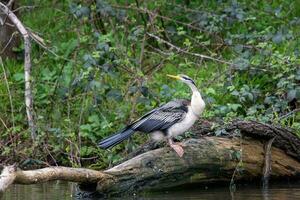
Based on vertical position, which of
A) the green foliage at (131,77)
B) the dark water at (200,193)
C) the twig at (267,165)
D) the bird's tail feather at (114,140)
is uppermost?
the green foliage at (131,77)

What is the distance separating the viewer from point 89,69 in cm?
968

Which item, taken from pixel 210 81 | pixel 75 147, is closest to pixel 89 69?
pixel 75 147

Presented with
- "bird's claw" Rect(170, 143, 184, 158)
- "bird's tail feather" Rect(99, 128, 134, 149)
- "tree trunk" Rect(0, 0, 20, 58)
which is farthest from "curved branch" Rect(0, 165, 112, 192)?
"tree trunk" Rect(0, 0, 20, 58)

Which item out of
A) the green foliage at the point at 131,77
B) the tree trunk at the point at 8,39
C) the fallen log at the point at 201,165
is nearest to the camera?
the fallen log at the point at 201,165

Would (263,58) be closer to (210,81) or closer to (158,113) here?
(210,81)

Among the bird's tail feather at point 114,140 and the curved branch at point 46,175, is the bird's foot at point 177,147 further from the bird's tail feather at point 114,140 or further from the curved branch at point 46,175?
the curved branch at point 46,175

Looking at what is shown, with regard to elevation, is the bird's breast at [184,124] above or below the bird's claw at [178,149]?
above

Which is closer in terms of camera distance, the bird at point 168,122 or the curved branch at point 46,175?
the curved branch at point 46,175

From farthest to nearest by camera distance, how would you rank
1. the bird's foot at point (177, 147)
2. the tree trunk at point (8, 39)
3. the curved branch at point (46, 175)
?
the tree trunk at point (8, 39), the bird's foot at point (177, 147), the curved branch at point (46, 175)

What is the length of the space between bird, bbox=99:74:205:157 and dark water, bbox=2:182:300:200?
0.50 m

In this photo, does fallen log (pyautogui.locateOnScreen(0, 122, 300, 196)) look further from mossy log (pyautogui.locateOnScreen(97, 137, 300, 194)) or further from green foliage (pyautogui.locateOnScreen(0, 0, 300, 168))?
green foliage (pyautogui.locateOnScreen(0, 0, 300, 168))

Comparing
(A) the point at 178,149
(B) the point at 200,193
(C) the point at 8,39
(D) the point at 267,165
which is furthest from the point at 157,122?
(C) the point at 8,39

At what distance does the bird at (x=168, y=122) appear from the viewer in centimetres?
859

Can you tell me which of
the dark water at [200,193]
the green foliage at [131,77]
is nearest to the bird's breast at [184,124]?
the green foliage at [131,77]
